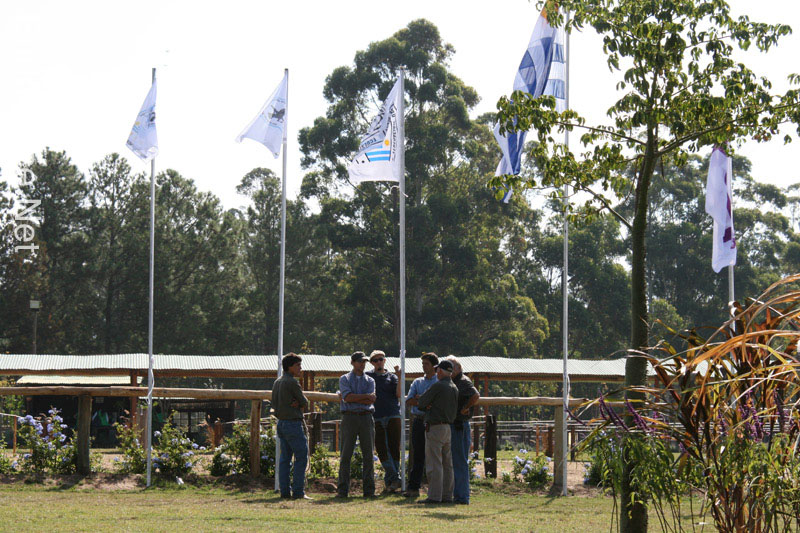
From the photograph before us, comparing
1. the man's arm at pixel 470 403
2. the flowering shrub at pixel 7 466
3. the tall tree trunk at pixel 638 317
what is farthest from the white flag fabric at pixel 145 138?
the tall tree trunk at pixel 638 317

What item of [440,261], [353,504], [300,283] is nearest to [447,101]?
[440,261]

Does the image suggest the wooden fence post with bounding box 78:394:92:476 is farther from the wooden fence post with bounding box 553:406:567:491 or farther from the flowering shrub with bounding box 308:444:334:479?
the wooden fence post with bounding box 553:406:567:491

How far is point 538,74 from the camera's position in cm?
1102

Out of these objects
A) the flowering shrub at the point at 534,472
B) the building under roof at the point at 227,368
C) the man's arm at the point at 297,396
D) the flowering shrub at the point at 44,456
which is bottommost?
the flowering shrub at the point at 534,472

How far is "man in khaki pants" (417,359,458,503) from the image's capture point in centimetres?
988

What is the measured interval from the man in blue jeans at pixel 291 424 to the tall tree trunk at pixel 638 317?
15.0ft

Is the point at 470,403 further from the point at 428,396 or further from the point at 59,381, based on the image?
the point at 59,381

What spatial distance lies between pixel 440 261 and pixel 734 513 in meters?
33.9

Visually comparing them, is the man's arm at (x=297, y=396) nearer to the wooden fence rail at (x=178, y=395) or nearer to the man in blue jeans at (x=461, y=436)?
the wooden fence rail at (x=178, y=395)

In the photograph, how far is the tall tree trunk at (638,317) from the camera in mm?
6219

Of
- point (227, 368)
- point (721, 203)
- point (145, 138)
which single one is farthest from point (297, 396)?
point (227, 368)

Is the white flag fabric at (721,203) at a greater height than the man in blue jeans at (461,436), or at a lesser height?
greater

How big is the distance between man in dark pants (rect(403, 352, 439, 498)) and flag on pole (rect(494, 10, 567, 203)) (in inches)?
91.9

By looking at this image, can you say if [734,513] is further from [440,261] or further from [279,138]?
[440,261]
